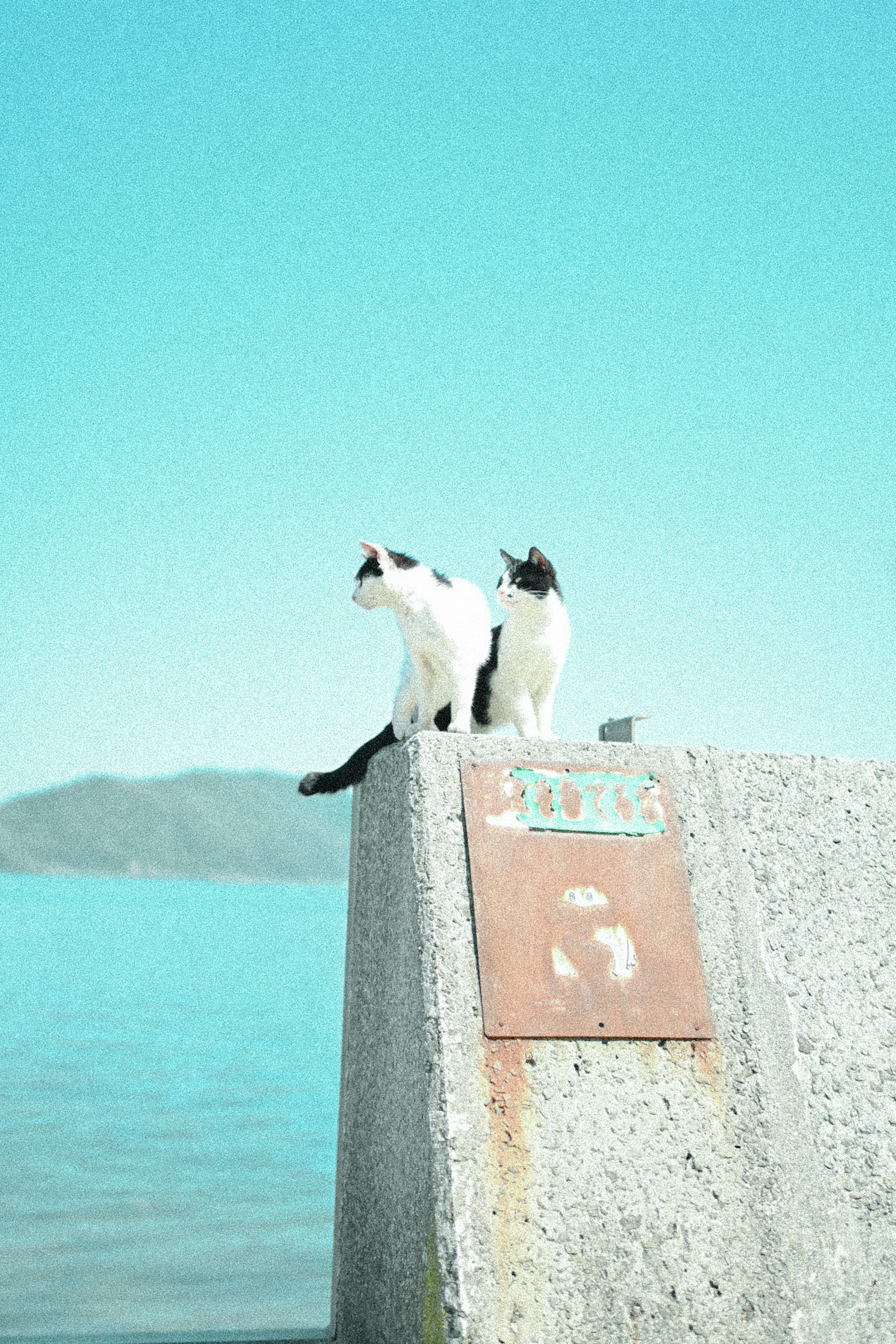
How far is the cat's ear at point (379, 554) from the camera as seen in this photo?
329 cm

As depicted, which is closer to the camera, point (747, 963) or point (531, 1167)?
point (531, 1167)

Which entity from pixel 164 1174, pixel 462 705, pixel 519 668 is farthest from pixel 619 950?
pixel 164 1174

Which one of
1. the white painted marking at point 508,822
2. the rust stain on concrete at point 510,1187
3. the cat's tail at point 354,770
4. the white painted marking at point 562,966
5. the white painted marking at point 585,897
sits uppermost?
the cat's tail at point 354,770

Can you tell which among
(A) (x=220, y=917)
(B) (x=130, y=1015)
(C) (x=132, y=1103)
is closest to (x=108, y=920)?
(A) (x=220, y=917)

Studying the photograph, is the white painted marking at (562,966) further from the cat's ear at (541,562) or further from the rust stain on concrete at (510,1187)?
the cat's ear at (541,562)

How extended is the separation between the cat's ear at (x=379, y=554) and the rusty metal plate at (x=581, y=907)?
0.67 m

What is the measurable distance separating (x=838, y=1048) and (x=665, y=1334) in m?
0.80

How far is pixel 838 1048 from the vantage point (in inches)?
117

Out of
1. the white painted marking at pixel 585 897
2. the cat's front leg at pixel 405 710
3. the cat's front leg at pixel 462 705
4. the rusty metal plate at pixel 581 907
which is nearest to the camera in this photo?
the rusty metal plate at pixel 581 907

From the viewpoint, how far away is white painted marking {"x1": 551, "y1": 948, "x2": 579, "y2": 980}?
278cm

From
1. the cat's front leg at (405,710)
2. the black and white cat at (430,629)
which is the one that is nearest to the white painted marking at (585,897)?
the black and white cat at (430,629)

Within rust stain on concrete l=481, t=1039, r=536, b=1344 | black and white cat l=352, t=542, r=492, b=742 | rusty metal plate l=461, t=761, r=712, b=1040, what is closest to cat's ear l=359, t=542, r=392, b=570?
black and white cat l=352, t=542, r=492, b=742

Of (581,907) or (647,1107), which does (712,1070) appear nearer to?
(647,1107)

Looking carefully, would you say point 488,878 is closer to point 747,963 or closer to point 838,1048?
point 747,963
